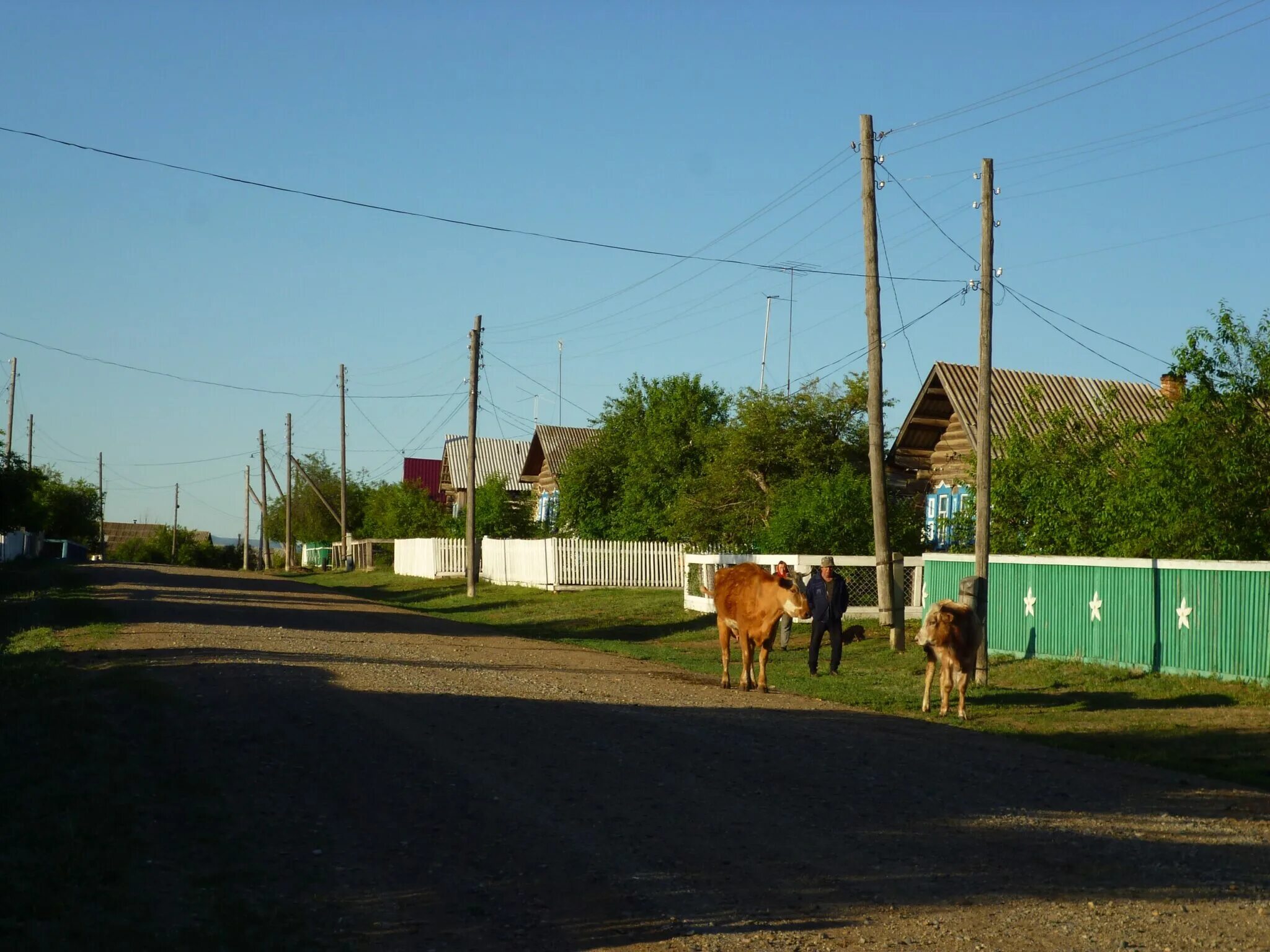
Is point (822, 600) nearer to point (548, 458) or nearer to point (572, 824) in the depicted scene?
point (572, 824)

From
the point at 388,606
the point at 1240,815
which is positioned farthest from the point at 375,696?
the point at 388,606

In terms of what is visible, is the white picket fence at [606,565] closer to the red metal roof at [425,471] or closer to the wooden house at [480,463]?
the wooden house at [480,463]

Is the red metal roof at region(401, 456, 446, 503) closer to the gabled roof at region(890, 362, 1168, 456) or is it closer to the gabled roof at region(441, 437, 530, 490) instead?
the gabled roof at region(441, 437, 530, 490)

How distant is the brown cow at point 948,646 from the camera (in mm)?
16859

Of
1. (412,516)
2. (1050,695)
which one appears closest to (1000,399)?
(1050,695)

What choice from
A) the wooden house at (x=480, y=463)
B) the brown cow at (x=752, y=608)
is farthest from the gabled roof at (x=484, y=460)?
the brown cow at (x=752, y=608)

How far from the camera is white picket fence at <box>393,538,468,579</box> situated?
6075 cm

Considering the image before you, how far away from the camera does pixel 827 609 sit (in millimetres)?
21391

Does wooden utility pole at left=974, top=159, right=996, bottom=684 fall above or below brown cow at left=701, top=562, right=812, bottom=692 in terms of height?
above

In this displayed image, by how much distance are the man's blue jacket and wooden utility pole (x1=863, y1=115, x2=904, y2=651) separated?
11.3ft

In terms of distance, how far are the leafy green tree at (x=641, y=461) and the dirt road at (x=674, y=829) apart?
34.1 m

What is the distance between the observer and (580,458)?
55500 mm

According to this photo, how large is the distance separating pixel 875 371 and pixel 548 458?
45.1 m

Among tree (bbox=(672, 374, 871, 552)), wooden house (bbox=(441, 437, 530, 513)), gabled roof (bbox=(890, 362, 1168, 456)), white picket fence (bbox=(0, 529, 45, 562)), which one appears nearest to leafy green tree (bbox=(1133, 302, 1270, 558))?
gabled roof (bbox=(890, 362, 1168, 456))
